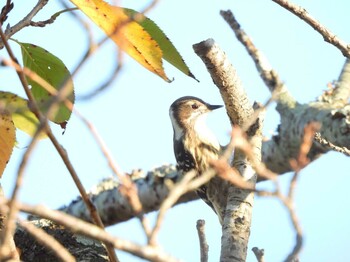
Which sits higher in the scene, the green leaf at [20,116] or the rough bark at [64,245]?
the green leaf at [20,116]

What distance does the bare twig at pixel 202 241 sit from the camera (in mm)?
2836

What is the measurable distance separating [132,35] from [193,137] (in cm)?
428

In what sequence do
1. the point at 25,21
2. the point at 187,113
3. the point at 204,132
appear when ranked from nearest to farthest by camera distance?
1. the point at 25,21
2. the point at 204,132
3. the point at 187,113

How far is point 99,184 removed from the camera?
7.28 meters

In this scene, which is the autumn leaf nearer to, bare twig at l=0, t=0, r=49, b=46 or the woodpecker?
bare twig at l=0, t=0, r=49, b=46

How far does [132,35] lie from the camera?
234cm

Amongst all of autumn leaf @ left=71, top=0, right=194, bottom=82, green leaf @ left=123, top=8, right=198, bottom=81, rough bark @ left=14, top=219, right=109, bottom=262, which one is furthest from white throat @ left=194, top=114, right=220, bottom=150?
autumn leaf @ left=71, top=0, right=194, bottom=82

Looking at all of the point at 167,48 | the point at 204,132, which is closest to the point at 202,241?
the point at 167,48

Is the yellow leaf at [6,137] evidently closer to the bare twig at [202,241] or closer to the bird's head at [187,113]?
the bare twig at [202,241]

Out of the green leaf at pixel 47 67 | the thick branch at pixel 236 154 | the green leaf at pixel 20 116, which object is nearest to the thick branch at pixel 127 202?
the thick branch at pixel 236 154

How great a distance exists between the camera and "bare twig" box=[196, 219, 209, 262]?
2.84 m

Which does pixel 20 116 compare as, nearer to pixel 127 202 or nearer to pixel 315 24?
pixel 315 24

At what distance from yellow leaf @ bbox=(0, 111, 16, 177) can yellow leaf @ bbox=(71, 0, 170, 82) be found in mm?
629

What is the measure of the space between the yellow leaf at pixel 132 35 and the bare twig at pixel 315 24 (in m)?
0.62
